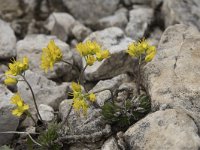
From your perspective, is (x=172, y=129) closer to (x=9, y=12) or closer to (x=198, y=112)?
(x=198, y=112)

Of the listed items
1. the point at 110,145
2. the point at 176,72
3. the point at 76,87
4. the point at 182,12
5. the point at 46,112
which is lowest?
the point at 46,112

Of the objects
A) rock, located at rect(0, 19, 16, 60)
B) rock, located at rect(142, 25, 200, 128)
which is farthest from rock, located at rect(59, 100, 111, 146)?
rock, located at rect(0, 19, 16, 60)

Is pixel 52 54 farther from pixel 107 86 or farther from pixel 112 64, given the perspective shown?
pixel 112 64

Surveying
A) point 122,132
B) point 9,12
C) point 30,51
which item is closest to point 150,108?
point 122,132

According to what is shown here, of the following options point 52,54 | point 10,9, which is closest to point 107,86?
point 52,54

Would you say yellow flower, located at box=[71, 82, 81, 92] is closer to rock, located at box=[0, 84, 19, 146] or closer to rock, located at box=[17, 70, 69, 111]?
rock, located at box=[0, 84, 19, 146]
